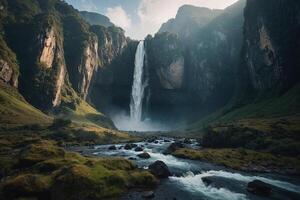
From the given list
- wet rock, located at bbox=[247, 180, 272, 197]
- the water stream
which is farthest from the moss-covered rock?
wet rock, located at bbox=[247, 180, 272, 197]

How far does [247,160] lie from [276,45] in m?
132

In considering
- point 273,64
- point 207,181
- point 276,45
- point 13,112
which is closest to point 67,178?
point 207,181

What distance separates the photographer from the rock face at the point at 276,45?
162 meters

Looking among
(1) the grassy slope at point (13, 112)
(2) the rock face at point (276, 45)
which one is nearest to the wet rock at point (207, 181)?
(1) the grassy slope at point (13, 112)

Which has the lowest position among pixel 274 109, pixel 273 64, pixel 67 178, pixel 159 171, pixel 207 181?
pixel 67 178

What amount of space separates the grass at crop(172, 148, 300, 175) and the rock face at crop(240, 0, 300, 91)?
111 metres

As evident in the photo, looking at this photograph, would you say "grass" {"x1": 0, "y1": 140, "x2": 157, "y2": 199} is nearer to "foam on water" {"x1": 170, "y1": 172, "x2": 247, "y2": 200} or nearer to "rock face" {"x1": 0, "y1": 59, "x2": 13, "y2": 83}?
"foam on water" {"x1": 170, "y1": 172, "x2": 247, "y2": 200}

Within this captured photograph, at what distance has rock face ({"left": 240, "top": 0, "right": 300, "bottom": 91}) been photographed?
162 m

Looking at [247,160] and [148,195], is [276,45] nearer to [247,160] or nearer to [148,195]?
[247,160]

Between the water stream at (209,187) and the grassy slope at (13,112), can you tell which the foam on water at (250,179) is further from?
the grassy slope at (13,112)

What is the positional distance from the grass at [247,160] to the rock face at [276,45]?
111 meters

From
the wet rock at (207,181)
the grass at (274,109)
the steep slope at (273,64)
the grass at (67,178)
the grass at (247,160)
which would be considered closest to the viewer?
the grass at (67,178)

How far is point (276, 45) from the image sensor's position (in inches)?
6831

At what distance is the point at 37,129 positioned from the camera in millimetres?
116938
